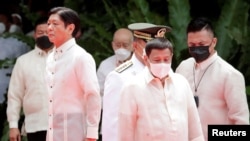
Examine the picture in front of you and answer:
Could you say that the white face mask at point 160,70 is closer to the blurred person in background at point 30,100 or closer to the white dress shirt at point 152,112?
the white dress shirt at point 152,112

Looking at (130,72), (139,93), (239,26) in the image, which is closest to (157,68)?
(139,93)

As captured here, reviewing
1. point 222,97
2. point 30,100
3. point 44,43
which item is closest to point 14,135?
point 30,100

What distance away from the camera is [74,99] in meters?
6.89

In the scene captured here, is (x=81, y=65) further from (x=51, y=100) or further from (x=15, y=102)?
(x=15, y=102)

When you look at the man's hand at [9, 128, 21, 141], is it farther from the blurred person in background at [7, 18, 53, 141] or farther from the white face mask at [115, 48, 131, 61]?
the white face mask at [115, 48, 131, 61]

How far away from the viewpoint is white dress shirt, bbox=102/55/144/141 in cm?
696

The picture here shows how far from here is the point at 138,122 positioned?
6.22 meters

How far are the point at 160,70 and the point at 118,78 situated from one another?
79 centimetres

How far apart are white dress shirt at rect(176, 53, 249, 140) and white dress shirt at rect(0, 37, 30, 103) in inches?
126

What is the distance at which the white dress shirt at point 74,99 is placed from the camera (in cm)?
684

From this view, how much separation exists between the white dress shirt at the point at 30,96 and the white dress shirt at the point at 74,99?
1526mm

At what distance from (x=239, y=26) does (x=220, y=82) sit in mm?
2769

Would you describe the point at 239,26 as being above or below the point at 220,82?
above

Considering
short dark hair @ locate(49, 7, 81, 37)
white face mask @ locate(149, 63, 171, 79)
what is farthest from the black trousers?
white face mask @ locate(149, 63, 171, 79)
